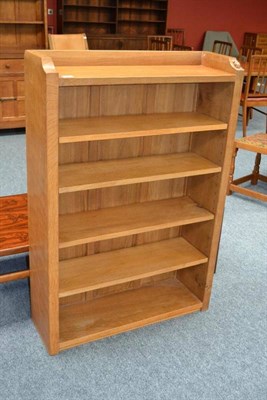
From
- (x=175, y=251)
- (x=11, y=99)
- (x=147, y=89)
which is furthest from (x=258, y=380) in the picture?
(x=11, y=99)

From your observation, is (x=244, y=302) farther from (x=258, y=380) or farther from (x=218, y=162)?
(x=218, y=162)

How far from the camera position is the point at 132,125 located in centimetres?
178

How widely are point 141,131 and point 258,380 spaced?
116cm

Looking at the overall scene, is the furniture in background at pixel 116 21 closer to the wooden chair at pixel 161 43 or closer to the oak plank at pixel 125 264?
the wooden chair at pixel 161 43

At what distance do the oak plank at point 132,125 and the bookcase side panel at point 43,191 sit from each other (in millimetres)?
87

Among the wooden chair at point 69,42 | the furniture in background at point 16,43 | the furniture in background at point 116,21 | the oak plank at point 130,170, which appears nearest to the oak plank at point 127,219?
the oak plank at point 130,170

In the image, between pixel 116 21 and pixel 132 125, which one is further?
pixel 116 21

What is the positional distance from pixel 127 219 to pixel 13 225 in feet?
2.00

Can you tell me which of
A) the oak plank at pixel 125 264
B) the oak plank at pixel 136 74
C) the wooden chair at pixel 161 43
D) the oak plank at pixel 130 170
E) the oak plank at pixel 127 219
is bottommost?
the oak plank at pixel 125 264

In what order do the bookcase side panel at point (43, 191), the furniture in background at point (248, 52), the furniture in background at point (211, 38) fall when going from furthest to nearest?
1. the furniture in background at point (211, 38)
2. the furniture in background at point (248, 52)
3. the bookcase side panel at point (43, 191)

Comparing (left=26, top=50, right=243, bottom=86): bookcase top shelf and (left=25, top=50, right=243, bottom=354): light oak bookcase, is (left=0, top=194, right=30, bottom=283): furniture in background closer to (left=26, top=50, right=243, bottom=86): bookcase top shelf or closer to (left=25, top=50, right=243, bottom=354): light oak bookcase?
(left=25, top=50, right=243, bottom=354): light oak bookcase

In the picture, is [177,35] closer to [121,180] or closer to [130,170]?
[130,170]

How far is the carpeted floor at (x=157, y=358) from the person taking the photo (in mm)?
1779

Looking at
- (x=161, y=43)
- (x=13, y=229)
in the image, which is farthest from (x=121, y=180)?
(x=161, y=43)
